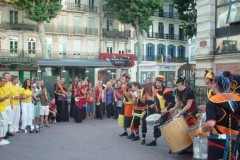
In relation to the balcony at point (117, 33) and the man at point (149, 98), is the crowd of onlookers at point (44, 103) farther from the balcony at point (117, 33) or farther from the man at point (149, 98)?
the balcony at point (117, 33)

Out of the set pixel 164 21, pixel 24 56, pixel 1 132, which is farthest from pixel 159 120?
pixel 164 21

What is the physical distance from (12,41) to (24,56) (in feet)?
7.57

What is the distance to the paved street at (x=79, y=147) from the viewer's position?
300 inches

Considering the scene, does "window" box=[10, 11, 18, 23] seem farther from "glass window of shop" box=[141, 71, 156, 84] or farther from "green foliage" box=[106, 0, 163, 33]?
"glass window of shop" box=[141, 71, 156, 84]

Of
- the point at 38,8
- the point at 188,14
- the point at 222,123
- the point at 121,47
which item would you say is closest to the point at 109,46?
the point at 121,47

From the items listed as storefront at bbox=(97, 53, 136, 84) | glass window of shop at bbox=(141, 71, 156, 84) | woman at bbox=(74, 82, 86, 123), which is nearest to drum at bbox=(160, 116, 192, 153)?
woman at bbox=(74, 82, 86, 123)

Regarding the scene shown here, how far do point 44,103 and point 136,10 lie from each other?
2553 centimetres

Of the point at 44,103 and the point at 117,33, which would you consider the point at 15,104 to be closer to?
the point at 44,103

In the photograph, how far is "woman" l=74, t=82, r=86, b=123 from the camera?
1339cm

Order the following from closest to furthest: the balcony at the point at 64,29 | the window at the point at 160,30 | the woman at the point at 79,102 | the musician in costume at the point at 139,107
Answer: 1. the musician in costume at the point at 139,107
2. the woman at the point at 79,102
3. the balcony at the point at 64,29
4. the window at the point at 160,30

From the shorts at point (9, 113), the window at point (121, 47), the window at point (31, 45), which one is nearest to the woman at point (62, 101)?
the shorts at point (9, 113)

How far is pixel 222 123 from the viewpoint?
14.0ft

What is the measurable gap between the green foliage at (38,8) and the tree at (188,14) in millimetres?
13533

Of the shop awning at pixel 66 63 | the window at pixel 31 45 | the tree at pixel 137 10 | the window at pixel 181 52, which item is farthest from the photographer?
the window at pixel 181 52
